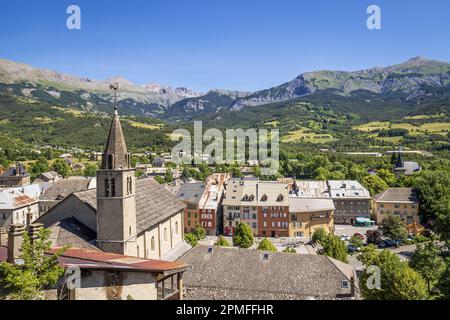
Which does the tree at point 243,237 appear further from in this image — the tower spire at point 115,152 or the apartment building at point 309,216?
the tower spire at point 115,152

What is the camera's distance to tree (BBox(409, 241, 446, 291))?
43.0 m

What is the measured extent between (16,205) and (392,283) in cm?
7092

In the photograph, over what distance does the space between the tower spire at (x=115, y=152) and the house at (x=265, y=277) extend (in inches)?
525

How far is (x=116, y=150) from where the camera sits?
103 feet

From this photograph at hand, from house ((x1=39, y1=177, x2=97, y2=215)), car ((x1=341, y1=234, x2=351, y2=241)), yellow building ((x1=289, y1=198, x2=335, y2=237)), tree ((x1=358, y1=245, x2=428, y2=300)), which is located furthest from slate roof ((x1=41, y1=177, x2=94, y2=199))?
tree ((x1=358, y1=245, x2=428, y2=300))

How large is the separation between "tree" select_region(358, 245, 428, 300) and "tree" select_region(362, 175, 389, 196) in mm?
81647

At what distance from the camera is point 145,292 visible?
1814 cm

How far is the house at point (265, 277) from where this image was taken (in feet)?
113

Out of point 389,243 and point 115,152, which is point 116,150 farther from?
point 389,243

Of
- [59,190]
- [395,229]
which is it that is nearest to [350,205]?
[395,229]

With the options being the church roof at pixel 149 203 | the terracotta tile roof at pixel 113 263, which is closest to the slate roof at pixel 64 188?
the church roof at pixel 149 203

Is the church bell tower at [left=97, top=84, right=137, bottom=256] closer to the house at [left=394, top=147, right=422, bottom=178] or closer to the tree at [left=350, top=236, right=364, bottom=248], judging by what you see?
the tree at [left=350, top=236, right=364, bottom=248]

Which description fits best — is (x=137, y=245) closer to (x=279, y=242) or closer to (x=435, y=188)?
(x=279, y=242)
